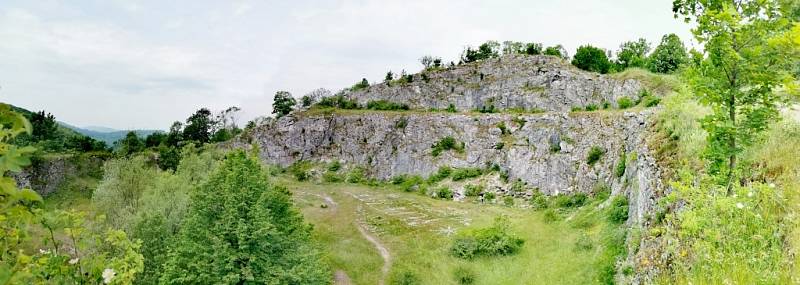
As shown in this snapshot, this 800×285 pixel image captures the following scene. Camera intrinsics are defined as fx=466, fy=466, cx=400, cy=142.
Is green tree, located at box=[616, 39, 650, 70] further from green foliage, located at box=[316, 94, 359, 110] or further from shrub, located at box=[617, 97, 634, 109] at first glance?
green foliage, located at box=[316, 94, 359, 110]

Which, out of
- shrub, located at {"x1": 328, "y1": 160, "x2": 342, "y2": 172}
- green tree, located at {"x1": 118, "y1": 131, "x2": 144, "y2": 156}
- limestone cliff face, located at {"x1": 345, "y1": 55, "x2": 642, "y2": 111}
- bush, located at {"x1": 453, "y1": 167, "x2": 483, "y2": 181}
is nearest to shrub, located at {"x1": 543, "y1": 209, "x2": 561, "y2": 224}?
bush, located at {"x1": 453, "y1": 167, "x2": 483, "y2": 181}

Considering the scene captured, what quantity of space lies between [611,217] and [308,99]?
7346 cm

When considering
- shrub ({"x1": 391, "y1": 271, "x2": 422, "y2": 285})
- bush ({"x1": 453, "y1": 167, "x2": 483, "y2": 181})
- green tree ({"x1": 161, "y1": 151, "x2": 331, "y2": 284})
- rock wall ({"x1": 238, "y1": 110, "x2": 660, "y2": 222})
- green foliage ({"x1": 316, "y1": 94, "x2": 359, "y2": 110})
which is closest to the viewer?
green tree ({"x1": 161, "y1": 151, "x2": 331, "y2": 284})

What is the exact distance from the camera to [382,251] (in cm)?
2980

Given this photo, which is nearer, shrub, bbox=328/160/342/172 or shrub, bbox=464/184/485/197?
shrub, bbox=464/184/485/197

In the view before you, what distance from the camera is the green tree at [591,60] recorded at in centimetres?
6417

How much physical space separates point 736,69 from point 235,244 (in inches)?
549

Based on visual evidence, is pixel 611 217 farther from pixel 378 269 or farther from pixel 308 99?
pixel 308 99

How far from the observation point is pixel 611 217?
66.9 feet

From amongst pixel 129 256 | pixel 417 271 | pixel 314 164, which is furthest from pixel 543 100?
pixel 129 256

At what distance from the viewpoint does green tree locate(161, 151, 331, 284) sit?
47.2ft

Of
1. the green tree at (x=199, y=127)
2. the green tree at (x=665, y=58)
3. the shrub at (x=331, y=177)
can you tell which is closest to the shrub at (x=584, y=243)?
the shrub at (x=331, y=177)

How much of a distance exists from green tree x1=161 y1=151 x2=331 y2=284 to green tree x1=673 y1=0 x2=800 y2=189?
12035mm

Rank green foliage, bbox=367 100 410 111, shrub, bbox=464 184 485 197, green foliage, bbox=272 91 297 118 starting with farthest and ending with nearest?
1. green foliage, bbox=272 91 297 118
2. green foliage, bbox=367 100 410 111
3. shrub, bbox=464 184 485 197
